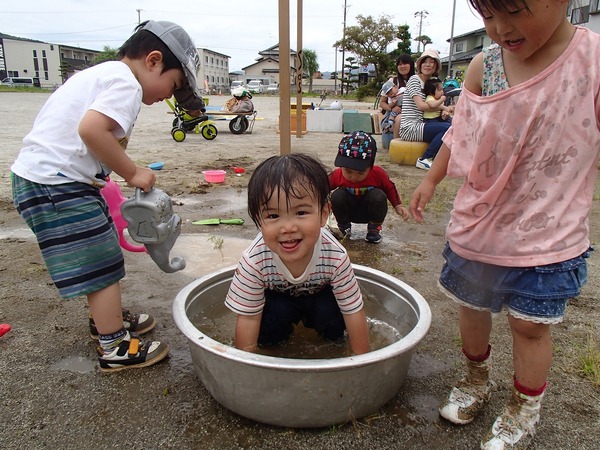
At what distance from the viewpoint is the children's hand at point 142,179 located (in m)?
1.67

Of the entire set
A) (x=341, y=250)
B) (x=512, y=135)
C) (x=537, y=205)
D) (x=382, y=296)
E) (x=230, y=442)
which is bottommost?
(x=230, y=442)

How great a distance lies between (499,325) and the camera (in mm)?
2117

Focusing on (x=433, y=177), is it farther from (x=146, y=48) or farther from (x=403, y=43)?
(x=403, y=43)

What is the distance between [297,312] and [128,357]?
660 mm

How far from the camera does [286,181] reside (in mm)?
Answer: 1441

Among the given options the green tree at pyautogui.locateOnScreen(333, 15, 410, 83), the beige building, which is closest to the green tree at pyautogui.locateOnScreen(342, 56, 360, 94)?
the green tree at pyautogui.locateOnScreen(333, 15, 410, 83)

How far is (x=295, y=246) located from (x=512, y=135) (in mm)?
705

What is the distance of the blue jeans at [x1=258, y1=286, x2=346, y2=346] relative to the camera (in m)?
1.78

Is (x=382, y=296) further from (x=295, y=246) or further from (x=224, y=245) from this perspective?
(x=224, y=245)

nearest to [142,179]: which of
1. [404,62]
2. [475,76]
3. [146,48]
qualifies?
[146,48]

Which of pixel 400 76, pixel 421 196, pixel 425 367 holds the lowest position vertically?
pixel 425 367

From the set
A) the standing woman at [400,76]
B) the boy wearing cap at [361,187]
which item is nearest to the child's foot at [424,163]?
the standing woman at [400,76]

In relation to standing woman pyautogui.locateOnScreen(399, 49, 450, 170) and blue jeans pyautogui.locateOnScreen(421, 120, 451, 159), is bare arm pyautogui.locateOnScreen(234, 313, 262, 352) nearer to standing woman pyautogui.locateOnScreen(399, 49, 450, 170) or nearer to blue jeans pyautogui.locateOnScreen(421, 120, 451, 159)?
standing woman pyautogui.locateOnScreen(399, 49, 450, 170)

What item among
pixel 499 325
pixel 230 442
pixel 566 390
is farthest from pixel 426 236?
pixel 230 442
